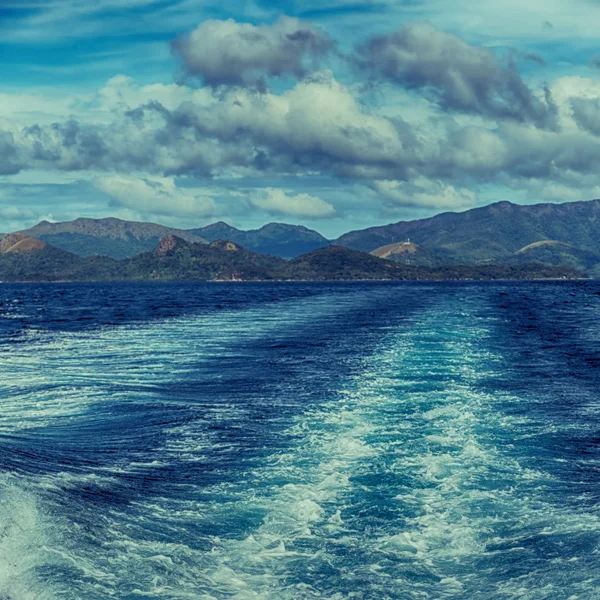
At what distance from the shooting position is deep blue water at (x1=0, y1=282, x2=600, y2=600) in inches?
645

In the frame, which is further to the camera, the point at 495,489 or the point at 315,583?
the point at 495,489

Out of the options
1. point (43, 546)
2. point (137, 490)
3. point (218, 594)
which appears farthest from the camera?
point (137, 490)

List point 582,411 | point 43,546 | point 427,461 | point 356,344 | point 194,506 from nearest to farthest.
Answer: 1. point 43,546
2. point 194,506
3. point 427,461
4. point 582,411
5. point 356,344

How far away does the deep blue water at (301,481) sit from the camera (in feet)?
53.8

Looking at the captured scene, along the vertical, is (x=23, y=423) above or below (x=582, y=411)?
above

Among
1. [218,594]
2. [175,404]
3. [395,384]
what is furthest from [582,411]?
[218,594]

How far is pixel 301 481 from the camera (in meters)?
23.6

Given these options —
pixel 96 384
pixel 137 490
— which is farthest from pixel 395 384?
pixel 137 490

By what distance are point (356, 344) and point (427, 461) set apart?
136 ft

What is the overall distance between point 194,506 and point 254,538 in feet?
9.74

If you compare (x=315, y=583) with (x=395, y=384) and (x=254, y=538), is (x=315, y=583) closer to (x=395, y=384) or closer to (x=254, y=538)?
(x=254, y=538)

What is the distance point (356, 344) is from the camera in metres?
67.0

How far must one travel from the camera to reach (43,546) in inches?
699

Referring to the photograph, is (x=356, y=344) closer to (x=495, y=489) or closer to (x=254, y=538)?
(x=495, y=489)
